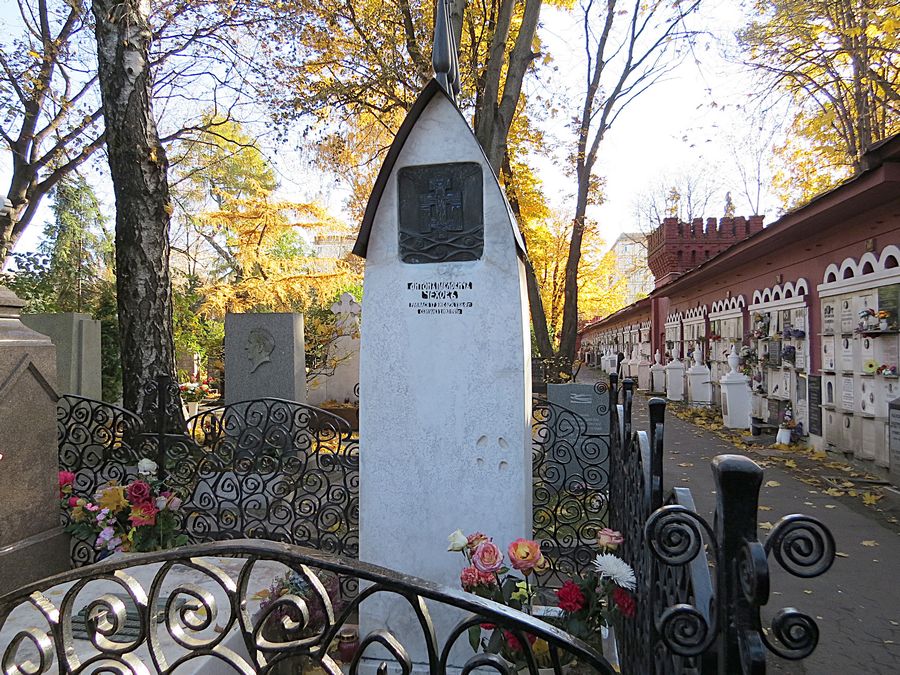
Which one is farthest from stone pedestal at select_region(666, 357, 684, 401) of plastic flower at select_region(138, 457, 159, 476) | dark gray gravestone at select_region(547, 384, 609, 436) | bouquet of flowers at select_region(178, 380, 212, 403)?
plastic flower at select_region(138, 457, 159, 476)

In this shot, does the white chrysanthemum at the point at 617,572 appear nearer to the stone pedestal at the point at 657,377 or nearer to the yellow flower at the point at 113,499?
the yellow flower at the point at 113,499

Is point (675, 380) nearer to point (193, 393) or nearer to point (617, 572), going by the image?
point (193, 393)

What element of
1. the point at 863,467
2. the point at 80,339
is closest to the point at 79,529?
the point at 80,339

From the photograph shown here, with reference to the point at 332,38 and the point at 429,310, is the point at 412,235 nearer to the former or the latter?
the point at 429,310

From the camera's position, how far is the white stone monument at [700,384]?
57.6 ft

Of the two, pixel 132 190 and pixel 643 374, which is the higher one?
pixel 132 190

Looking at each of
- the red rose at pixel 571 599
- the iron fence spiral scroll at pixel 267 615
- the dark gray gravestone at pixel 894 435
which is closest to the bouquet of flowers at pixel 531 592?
the red rose at pixel 571 599

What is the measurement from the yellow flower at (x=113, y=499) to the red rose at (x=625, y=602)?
3.64m

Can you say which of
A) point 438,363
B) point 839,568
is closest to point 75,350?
point 438,363

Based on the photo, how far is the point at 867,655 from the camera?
3.76 m

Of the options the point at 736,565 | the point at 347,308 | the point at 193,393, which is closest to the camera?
the point at 736,565

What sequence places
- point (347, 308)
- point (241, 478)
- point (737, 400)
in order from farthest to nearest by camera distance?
point (347, 308), point (737, 400), point (241, 478)

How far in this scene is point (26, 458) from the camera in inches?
150

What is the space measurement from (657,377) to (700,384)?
522 cm
